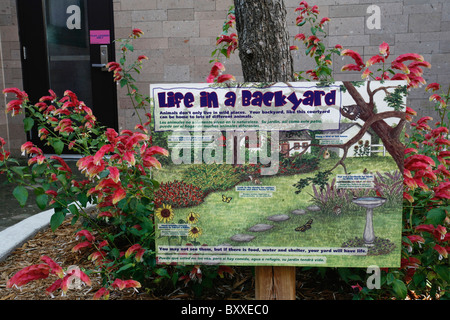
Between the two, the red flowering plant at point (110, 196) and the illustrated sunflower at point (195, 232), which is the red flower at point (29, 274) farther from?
the illustrated sunflower at point (195, 232)

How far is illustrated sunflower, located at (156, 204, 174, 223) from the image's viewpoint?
5.22 feet

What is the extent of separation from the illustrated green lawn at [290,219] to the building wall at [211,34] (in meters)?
3.71

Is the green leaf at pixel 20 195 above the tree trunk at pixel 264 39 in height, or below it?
below

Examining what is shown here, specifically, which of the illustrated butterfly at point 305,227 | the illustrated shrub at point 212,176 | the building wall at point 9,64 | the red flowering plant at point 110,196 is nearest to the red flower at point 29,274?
the red flowering plant at point 110,196

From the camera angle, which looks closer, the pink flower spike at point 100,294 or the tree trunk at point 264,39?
the pink flower spike at point 100,294

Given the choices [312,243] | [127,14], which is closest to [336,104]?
[312,243]

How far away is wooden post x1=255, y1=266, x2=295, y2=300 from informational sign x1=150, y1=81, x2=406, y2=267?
15cm

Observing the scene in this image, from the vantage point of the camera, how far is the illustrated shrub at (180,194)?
1.57m

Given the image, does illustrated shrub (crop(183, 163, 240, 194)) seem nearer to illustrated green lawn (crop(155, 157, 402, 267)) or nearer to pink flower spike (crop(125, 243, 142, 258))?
illustrated green lawn (crop(155, 157, 402, 267))

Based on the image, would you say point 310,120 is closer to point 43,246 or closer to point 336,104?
point 336,104

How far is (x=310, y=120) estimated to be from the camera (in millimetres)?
1514

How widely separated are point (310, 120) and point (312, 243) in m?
0.47

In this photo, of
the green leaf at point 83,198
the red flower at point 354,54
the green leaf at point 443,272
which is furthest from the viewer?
the green leaf at point 83,198
